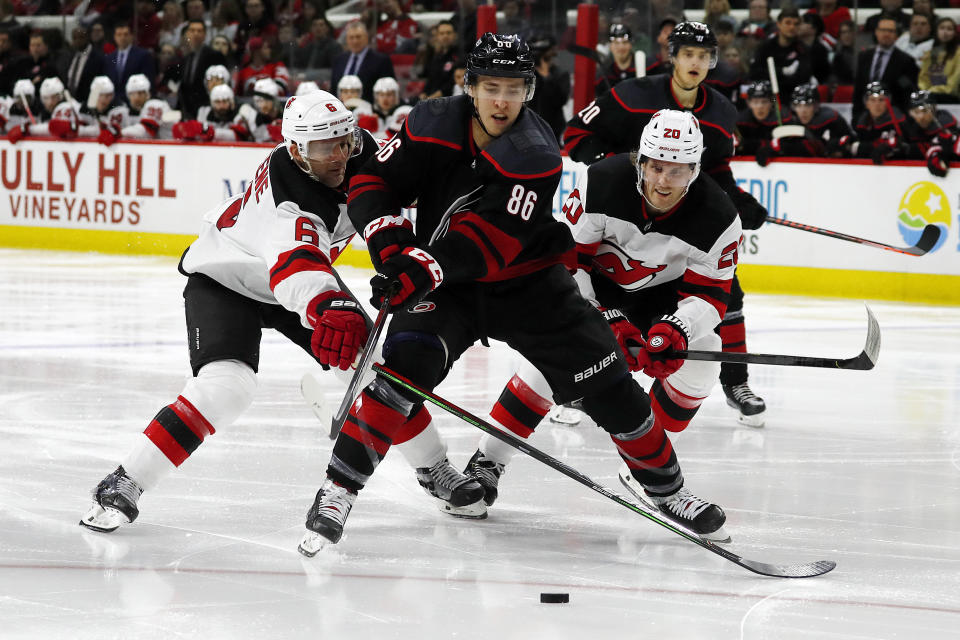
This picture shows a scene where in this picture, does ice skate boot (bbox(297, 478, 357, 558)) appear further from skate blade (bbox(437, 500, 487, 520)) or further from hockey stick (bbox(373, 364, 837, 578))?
skate blade (bbox(437, 500, 487, 520))

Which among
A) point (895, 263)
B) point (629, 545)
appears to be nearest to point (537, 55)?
point (895, 263)

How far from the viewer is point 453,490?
327 cm

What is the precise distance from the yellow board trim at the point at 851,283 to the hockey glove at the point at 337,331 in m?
5.50

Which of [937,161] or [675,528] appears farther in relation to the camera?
[937,161]

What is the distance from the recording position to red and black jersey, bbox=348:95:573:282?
2.86m

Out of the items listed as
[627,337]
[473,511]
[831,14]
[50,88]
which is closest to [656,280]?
[627,337]

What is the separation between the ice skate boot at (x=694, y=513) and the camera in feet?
10.2

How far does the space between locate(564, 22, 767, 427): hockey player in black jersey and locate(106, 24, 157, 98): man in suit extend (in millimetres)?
7067

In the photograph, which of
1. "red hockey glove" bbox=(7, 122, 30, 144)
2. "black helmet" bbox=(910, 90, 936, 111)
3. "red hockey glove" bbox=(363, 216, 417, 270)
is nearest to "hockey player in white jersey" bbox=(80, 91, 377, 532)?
"red hockey glove" bbox=(363, 216, 417, 270)

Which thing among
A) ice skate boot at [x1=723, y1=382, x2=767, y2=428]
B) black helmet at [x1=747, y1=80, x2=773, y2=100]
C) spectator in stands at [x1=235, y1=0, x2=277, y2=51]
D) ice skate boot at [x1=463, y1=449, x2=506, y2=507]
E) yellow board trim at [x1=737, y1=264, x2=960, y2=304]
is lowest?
spectator in stands at [x1=235, y1=0, x2=277, y2=51]

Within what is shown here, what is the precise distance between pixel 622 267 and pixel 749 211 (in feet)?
3.69

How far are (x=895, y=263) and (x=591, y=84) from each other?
2.09m

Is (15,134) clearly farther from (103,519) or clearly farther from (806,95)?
(103,519)

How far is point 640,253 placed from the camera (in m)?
3.53
